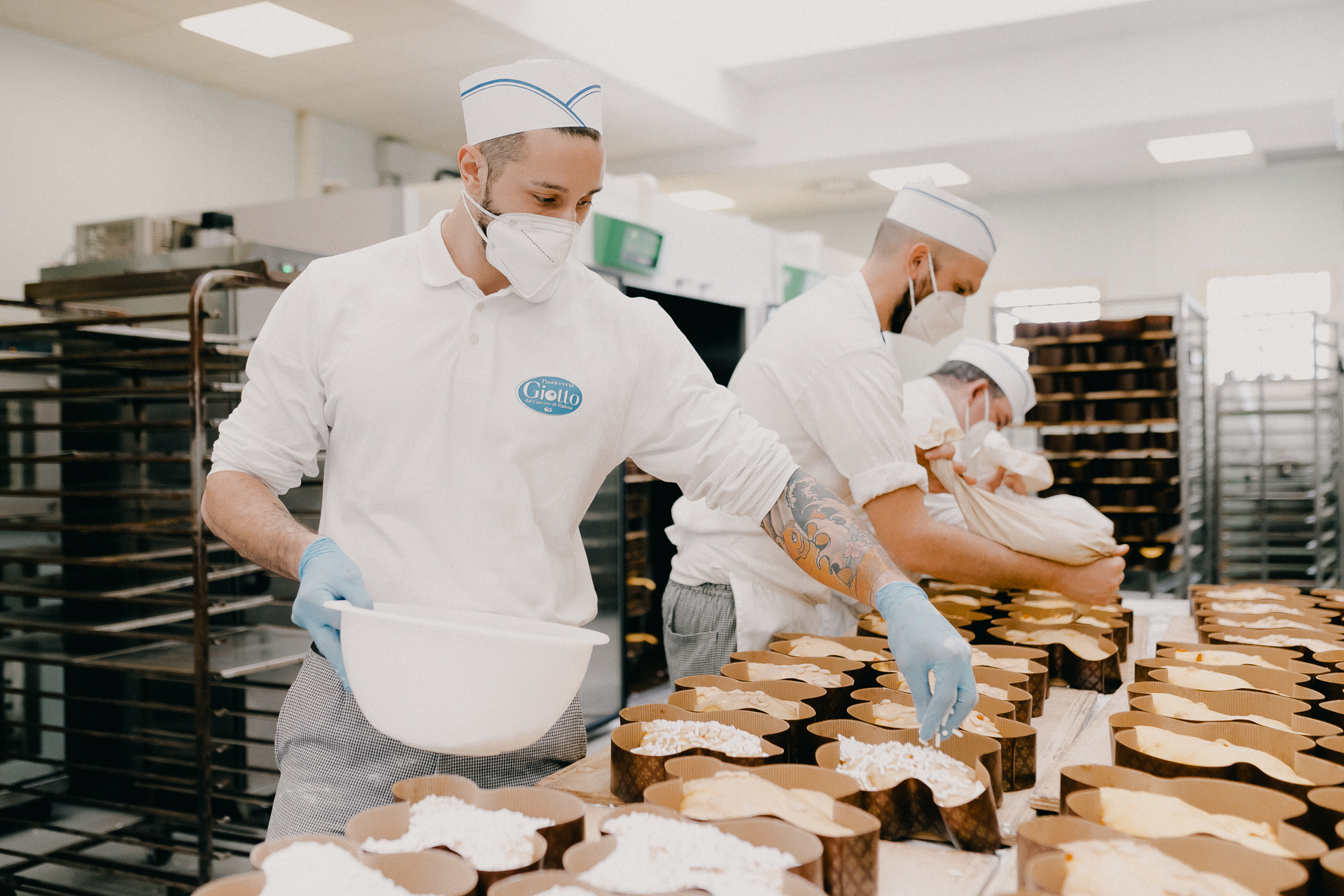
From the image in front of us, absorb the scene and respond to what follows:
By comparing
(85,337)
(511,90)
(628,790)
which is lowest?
(628,790)

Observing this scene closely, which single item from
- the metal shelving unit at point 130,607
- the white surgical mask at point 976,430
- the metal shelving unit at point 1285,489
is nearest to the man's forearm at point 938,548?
the white surgical mask at point 976,430

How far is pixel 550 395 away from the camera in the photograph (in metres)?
1.43

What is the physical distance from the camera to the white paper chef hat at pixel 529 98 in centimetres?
137

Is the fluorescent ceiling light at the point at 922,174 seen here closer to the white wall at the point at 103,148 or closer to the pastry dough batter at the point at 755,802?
the white wall at the point at 103,148

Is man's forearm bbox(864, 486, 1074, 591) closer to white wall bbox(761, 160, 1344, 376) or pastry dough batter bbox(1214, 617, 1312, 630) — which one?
pastry dough batter bbox(1214, 617, 1312, 630)

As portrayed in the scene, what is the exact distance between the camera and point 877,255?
227 cm

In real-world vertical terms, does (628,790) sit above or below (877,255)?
below

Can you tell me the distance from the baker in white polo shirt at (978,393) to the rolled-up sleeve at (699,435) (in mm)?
1335

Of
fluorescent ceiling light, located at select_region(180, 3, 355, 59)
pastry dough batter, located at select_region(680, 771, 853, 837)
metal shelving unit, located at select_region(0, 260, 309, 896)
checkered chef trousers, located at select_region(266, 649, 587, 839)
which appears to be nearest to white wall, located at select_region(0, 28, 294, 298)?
fluorescent ceiling light, located at select_region(180, 3, 355, 59)

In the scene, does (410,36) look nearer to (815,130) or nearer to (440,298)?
(815,130)

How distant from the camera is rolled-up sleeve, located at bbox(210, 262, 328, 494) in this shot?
1375 mm

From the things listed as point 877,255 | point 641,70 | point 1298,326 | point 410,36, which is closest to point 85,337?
point 877,255

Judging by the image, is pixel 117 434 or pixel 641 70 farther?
pixel 641 70

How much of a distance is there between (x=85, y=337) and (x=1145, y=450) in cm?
513
